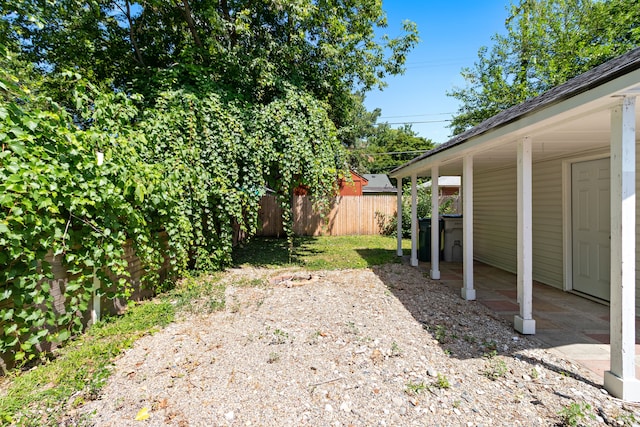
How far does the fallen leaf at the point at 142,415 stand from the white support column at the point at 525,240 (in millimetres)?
3810

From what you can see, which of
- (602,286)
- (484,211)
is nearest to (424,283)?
(602,286)

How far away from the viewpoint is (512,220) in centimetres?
659

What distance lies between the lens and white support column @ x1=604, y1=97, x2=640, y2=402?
7.47 feet

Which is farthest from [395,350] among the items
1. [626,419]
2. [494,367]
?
[626,419]

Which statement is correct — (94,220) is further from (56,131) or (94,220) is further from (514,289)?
(514,289)

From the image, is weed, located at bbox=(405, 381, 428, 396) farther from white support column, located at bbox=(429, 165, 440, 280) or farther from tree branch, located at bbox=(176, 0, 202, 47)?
tree branch, located at bbox=(176, 0, 202, 47)

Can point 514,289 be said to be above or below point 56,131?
below

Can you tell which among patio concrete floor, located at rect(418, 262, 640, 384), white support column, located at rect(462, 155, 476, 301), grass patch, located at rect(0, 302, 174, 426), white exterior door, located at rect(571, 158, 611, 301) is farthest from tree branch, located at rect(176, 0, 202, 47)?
white exterior door, located at rect(571, 158, 611, 301)

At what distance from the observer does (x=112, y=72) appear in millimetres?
8008

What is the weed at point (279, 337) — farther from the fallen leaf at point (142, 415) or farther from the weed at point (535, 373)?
the weed at point (535, 373)

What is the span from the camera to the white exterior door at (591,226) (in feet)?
14.3

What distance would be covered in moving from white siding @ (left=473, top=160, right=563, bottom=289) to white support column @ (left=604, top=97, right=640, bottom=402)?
3.28 m

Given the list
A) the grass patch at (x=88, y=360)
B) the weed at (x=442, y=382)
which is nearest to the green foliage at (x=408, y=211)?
the grass patch at (x=88, y=360)

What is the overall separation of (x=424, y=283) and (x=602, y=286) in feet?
8.43
